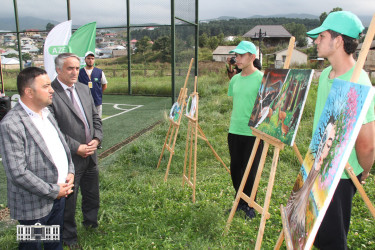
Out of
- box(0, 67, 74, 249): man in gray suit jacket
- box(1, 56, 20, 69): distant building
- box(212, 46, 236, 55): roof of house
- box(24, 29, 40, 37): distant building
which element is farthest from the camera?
box(212, 46, 236, 55): roof of house

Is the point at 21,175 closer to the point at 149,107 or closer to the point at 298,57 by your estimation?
the point at 149,107

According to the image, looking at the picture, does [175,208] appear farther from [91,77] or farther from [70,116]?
[91,77]

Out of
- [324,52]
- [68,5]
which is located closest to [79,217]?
[324,52]

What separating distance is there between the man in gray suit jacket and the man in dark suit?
0.40 meters

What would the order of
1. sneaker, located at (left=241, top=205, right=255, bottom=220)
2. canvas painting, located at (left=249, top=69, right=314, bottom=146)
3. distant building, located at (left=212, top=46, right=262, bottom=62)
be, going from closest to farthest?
canvas painting, located at (left=249, top=69, right=314, bottom=146), sneaker, located at (left=241, top=205, right=255, bottom=220), distant building, located at (left=212, top=46, right=262, bottom=62)

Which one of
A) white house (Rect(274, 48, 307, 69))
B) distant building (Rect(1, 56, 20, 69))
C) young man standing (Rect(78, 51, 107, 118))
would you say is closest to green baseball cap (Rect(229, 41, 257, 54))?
young man standing (Rect(78, 51, 107, 118))

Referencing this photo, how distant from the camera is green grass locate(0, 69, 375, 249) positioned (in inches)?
111

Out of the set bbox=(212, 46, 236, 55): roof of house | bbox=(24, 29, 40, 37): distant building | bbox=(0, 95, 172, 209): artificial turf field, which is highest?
bbox=(24, 29, 40, 37): distant building

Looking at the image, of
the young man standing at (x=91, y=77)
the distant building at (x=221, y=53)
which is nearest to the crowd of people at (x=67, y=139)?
the young man standing at (x=91, y=77)

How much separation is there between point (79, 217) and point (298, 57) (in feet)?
190

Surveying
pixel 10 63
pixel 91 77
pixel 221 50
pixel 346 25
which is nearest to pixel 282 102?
pixel 346 25

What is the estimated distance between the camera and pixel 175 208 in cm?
342

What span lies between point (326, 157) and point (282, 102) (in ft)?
2.99

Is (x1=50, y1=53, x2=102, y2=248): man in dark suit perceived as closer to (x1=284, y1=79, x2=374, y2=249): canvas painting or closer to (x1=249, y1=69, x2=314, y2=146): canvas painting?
(x1=249, y1=69, x2=314, y2=146): canvas painting
